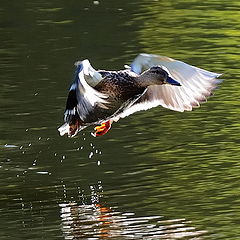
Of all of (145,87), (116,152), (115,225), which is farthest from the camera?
(116,152)

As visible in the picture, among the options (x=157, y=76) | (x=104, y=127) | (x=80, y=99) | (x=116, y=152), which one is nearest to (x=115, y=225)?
(x=80, y=99)

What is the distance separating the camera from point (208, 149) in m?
11.8

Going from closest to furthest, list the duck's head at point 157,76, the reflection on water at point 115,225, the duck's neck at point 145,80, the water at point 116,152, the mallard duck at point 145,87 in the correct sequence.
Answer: the reflection on water at point 115,225, the water at point 116,152, the mallard duck at point 145,87, the duck's head at point 157,76, the duck's neck at point 145,80

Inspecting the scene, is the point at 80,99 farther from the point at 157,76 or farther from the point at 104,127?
the point at 157,76

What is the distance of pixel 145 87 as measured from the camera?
35.5 feet

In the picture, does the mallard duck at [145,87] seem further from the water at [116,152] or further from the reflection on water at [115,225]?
the reflection on water at [115,225]

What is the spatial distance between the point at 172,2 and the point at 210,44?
5281 mm

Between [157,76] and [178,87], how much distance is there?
1.65 feet

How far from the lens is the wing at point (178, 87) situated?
35.1 ft

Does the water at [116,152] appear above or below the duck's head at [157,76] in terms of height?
below

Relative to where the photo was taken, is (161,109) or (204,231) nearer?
(204,231)

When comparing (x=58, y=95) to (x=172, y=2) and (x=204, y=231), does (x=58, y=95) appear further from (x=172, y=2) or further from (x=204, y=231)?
(x=172, y=2)

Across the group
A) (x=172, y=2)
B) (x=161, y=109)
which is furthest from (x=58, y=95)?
(x=172, y=2)

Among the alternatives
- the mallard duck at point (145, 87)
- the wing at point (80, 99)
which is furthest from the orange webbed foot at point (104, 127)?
the wing at point (80, 99)
